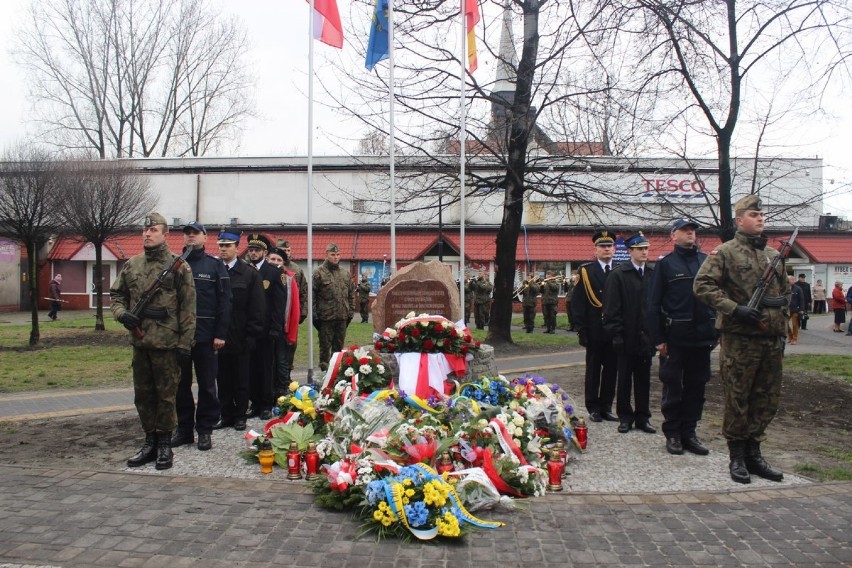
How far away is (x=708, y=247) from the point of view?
27844 mm

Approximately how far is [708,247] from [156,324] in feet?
84.6

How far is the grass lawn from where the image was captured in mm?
11375

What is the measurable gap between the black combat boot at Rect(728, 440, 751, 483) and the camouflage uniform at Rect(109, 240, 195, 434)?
15.9 feet

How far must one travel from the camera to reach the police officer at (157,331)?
6.10 meters

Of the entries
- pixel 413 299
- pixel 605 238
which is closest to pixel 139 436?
pixel 413 299

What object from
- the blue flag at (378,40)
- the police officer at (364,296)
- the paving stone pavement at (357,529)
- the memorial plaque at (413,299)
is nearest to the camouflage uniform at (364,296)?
the police officer at (364,296)

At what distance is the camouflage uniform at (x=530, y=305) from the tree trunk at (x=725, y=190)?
11.4 metres

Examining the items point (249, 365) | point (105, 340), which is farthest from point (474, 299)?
point (249, 365)

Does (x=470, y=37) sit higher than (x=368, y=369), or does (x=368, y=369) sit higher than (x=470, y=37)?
(x=470, y=37)

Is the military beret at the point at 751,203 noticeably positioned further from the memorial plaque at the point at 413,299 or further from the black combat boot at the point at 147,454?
the black combat boot at the point at 147,454

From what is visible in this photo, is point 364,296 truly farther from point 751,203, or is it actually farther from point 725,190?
point 751,203

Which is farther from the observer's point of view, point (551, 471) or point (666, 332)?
point (666, 332)

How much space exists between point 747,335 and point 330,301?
6.39 metres

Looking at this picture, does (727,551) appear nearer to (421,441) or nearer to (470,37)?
(421,441)
